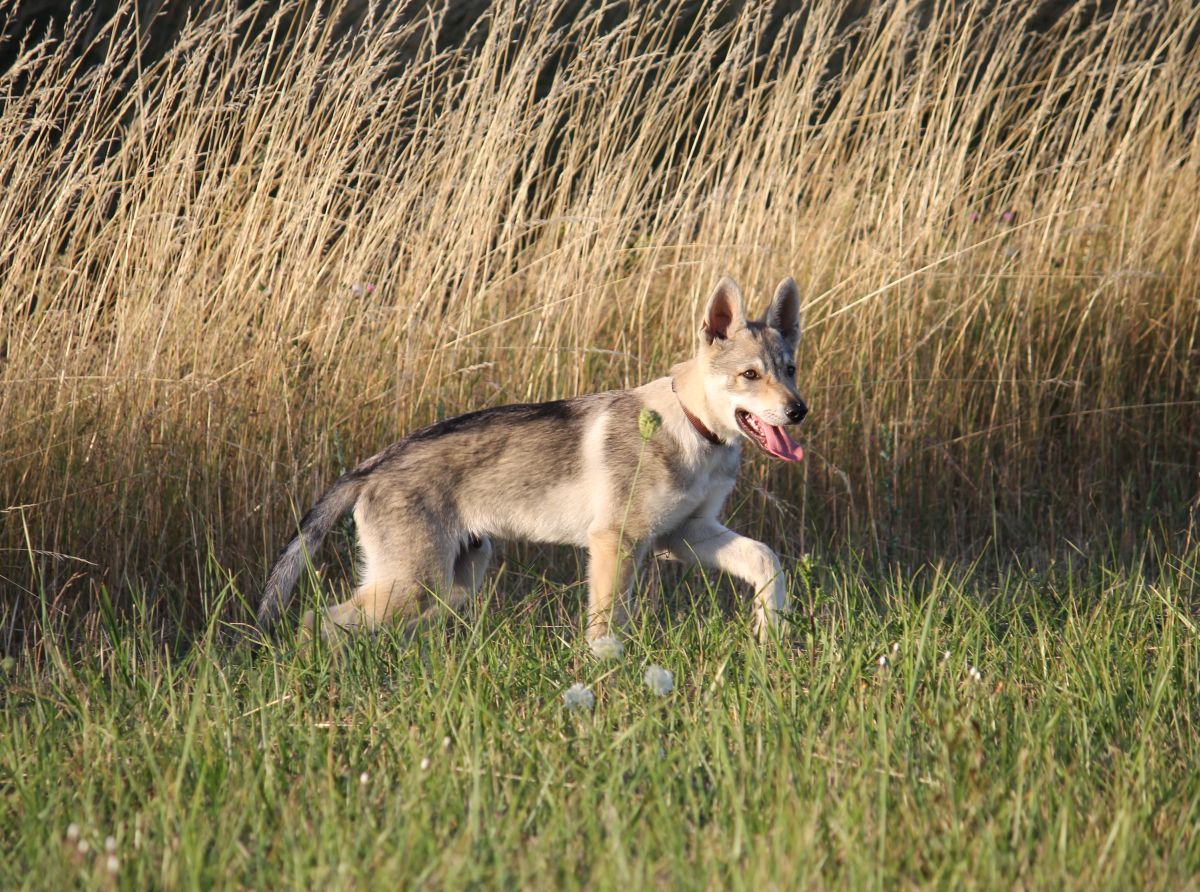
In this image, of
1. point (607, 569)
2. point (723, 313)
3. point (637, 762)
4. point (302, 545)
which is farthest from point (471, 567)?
point (637, 762)

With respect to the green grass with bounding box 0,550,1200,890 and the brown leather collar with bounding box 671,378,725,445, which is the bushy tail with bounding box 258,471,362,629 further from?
the brown leather collar with bounding box 671,378,725,445

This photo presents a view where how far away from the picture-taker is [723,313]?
4.64m

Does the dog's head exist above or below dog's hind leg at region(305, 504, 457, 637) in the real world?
above

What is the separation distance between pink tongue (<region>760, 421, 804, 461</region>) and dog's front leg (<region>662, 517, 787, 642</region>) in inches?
11.6

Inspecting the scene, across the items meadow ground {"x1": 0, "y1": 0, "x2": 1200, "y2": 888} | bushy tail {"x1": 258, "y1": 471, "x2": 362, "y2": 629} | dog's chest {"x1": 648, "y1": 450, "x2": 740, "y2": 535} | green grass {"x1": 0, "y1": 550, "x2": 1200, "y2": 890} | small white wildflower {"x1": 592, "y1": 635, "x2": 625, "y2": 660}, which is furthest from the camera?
dog's chest {"x1": 648, "y1": 450, "x2": 740, "y2": 535}

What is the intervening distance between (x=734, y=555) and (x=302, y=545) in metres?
1.38

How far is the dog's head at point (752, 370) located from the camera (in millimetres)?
4320

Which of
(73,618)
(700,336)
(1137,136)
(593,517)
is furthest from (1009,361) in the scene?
(73,618)

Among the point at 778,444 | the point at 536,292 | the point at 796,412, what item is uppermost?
the point at 536,292

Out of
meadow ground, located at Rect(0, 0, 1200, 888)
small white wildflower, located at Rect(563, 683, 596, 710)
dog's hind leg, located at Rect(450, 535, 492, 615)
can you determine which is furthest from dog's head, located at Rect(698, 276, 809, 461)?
small white wildflower, located at Rect(563, 683, 596, 710)

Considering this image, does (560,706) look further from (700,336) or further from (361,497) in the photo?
(700,336)

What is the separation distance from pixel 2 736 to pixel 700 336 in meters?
2.51

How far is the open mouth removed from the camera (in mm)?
4332

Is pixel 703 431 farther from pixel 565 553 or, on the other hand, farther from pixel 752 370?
pixel 565 553
